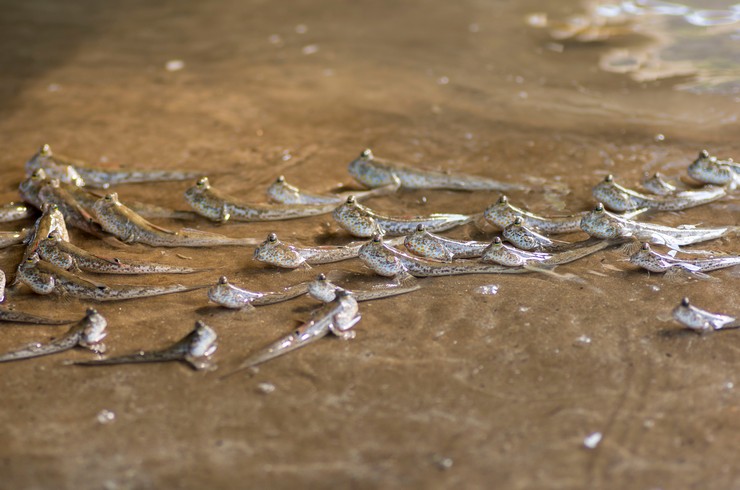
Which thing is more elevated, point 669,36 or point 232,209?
point 232,209

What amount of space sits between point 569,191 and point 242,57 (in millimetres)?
3625

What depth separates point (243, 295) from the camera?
11.4 ft

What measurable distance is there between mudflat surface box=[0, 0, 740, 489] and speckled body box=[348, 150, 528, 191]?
10 cm

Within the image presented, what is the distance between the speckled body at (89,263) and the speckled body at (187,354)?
0.71m

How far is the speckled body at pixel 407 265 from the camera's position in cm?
365

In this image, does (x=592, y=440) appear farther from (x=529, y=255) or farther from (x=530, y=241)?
(x=530, y=241)

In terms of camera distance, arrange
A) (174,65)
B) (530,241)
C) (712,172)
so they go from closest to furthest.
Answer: (530,241), (712,172), (174,65)

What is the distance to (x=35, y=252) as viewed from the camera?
3.81 metres

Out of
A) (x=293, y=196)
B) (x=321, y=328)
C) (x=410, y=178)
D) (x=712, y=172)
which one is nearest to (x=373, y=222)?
(x=293, y=196)

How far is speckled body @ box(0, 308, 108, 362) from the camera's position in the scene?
3199 millimetres

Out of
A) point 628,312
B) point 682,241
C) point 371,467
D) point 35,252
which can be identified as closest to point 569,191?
point 682,241

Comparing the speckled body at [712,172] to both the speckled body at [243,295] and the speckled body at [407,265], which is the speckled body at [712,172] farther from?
the speckled body at [243,295]

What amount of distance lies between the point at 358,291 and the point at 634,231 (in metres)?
1.49

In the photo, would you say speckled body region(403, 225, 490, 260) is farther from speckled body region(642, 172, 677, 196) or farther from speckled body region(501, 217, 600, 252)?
speckled body region(642, 172, 677, 196)
